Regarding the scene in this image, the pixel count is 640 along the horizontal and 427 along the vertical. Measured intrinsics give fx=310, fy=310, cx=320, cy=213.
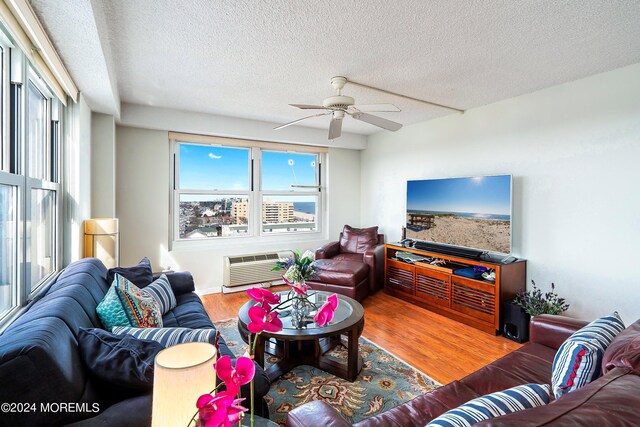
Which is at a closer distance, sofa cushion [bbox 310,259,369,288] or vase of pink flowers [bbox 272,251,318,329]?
vase of pink flowers [bbox 272,251,318,329]

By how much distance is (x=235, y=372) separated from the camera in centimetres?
59

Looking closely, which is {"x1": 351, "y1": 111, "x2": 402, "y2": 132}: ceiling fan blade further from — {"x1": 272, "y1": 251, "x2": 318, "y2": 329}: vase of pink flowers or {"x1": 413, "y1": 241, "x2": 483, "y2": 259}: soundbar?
{"x1": 413, "y1": 241, "x2": 483, "y2": 259}: soundbar

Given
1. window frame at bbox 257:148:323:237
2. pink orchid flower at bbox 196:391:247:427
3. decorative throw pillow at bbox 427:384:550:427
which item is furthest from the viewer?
window frame at bbox 257:148:323:237

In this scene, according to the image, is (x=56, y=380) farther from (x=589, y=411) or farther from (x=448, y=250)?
(x=448, y=250)

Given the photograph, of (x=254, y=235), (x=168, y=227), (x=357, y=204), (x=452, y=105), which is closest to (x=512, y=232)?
(x=452, y=105)

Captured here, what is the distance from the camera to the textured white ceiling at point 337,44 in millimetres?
1824

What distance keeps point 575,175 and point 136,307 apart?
379 centimetres

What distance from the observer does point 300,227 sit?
5.35 m

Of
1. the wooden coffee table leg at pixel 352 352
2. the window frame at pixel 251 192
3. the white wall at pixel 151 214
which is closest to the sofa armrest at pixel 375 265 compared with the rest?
the window frame at pixel 251 192

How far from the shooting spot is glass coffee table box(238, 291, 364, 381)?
6.97 feet

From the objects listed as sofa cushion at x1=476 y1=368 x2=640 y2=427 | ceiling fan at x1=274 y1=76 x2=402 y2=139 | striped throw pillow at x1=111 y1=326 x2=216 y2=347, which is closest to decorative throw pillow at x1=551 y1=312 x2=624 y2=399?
sofa cushion at x1=476 y1=368 x2=640 y2=427

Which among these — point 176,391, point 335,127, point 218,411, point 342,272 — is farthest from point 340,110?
A: point 218,411

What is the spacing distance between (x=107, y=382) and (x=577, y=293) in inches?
145

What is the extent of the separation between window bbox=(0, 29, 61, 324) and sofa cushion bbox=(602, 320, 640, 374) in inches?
101
